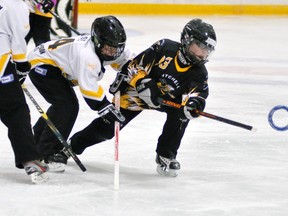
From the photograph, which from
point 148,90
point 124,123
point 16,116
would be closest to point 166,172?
point 124,123

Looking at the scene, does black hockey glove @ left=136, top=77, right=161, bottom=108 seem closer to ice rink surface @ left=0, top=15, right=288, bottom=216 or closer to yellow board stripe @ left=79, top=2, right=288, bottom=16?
ice rink surface @ left=0, top=15, right=288, bottom=216

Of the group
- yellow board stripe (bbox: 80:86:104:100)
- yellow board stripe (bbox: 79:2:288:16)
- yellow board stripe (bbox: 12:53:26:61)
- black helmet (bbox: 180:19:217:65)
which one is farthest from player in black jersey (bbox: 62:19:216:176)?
yellow board stripe (bbox: 79:2:288:16)

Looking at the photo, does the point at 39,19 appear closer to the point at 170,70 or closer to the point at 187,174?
the point at 170,70

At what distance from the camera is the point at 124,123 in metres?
3.75

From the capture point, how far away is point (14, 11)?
10.7 feet

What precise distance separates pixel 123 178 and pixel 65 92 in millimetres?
470

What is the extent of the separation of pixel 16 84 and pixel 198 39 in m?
0.82

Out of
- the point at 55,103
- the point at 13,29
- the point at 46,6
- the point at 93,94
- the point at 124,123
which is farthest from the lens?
the point at 46,6

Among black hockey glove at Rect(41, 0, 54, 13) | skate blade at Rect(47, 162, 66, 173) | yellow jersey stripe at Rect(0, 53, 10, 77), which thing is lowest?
black hockey glove at Rect(41, 0, 54, 13)

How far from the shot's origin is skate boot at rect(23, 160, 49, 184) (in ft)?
11.1

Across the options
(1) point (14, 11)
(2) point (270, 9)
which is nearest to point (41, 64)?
(1) point (14, 11)

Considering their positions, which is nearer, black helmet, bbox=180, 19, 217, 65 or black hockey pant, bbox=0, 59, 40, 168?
black hockey pant, bbox=0, 59, 40, 168

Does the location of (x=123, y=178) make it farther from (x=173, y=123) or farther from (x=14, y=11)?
(x=14, y=11)

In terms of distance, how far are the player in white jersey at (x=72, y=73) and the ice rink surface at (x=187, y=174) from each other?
7.7 inches
